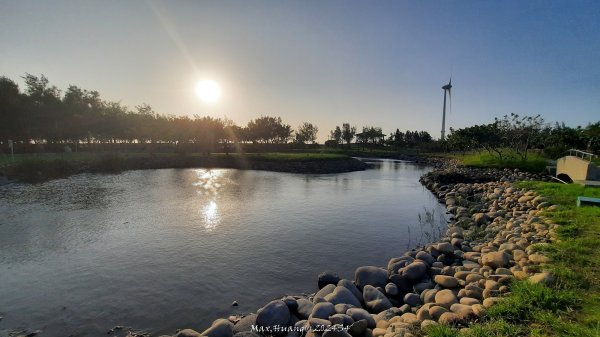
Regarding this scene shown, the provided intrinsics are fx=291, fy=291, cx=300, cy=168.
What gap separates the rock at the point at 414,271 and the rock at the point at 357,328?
388 centimetres

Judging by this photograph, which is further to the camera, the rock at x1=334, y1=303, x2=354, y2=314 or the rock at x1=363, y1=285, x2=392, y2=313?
the rock at x1=363, y1=285, x2=392, y2=313

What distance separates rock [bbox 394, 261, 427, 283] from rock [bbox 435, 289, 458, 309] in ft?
6.97

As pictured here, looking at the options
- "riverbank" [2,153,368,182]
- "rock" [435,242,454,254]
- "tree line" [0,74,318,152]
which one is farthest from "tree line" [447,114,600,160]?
"tree line" [0,74,318,152]

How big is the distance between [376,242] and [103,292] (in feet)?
41.1

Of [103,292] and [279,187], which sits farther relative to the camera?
[279,187]

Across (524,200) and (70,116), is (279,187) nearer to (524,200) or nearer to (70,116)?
(524,200)

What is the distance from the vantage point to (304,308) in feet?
28.0

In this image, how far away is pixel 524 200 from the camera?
710 inches

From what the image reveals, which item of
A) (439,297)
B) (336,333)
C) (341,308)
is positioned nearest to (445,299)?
(439,297)

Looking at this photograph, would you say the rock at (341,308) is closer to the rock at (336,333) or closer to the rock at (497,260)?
the rock at (336,333)

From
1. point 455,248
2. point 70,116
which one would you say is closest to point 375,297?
point 455,248

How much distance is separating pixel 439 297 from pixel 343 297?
106 inches

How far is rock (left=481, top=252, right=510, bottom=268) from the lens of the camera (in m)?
9.50

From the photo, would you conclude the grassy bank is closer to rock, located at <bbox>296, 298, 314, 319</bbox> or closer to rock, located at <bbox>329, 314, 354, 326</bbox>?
rock, located at <bbox>329, 314, 354, 326</bbox>
